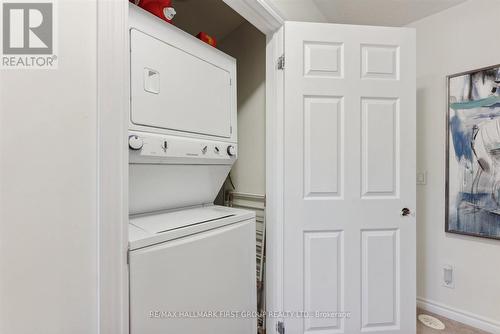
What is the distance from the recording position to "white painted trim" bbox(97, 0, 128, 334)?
0.67m

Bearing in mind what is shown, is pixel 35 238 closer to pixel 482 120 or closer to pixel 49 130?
pixel 49 130

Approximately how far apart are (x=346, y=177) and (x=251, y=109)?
949mm

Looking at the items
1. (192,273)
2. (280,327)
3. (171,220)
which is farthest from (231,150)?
(280,327)

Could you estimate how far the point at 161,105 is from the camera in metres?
1.09

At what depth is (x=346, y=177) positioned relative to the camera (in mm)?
1573

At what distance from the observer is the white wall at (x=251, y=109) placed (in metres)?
1.91

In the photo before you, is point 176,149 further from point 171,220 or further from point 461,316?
point 461,316

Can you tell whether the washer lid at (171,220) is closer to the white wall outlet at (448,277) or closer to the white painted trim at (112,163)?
the white painted trim at (112,163)

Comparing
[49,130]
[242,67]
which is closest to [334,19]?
[242,67]

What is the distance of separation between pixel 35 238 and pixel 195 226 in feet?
1.75

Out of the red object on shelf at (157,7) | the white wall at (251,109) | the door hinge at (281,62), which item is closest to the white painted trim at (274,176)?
the door hinge at (281,62)

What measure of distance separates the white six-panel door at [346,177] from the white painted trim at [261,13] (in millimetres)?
91

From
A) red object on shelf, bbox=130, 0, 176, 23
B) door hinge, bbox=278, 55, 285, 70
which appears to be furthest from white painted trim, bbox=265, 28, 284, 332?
red object on shelf, bbox=130, 0, 176, 23

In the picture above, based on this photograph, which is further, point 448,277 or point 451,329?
point 448,277
